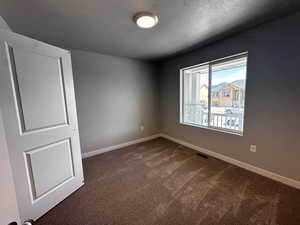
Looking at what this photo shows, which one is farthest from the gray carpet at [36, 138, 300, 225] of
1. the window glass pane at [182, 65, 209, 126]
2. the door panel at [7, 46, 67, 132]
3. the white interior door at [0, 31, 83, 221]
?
the window glass pane at [182, 65, 209, 126]

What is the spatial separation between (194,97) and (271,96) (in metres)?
2.10

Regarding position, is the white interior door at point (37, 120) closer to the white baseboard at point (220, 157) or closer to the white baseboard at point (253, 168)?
the white baseboard at point (220, 157)

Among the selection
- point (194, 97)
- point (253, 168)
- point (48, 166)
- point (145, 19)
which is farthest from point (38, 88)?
point (194, 97)

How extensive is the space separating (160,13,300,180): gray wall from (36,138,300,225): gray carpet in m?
0.35

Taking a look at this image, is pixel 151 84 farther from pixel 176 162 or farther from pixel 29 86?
pixel 29 86

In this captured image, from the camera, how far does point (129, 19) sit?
5.55 feet

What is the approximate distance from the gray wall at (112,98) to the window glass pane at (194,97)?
3.03ft

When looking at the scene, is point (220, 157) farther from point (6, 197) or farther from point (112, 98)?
point (6, 197)

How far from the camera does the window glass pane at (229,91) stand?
247cm

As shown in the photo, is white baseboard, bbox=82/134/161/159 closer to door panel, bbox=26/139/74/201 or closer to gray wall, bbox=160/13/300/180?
door panel, bbox=26/139/74/201

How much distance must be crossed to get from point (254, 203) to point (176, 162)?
126 centimetres

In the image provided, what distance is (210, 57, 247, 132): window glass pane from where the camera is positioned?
2.47 meters

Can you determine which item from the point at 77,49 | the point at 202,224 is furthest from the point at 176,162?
the point at 77,49

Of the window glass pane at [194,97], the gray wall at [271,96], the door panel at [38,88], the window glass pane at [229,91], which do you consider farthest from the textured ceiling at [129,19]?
the window glass pane at [194,97]
